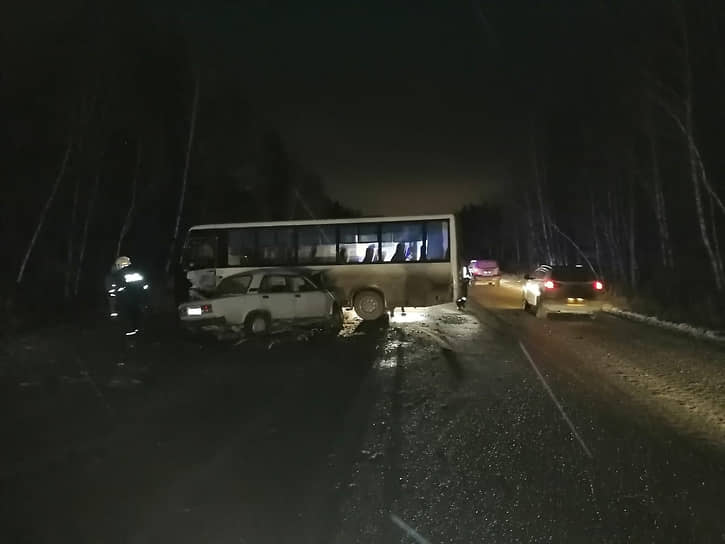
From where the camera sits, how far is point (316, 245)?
2130 cm

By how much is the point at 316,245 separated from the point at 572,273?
26.5 ft

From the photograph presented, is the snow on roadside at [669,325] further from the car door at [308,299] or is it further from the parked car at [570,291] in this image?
the car door at [308,299]

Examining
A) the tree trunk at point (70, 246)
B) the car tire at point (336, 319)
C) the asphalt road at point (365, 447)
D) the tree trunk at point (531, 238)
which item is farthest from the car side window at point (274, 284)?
the tree trunk at point (531, 238)

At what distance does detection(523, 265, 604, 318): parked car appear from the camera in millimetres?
19953

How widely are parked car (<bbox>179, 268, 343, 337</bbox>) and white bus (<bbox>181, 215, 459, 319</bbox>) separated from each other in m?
3.20

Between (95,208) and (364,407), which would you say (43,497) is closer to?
(364,407)

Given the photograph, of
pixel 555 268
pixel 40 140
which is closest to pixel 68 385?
pixel 40 140

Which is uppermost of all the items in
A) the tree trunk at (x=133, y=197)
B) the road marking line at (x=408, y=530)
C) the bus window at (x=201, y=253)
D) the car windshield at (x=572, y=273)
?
the tree trunk at (x=133, y=197)

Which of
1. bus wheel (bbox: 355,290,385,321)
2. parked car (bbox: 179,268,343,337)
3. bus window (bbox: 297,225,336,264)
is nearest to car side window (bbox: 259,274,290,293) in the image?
parked car (bbox: 179,268,343,337)

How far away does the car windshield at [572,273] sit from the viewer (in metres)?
20.2

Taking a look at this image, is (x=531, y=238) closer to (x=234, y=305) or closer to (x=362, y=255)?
(x=362, y=255)

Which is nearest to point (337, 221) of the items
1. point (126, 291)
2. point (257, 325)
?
point (257, 325)

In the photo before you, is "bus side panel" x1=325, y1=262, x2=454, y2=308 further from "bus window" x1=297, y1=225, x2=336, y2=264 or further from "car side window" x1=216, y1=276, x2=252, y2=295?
"car side window" x1=216, y1=276, x2=252, y2=295

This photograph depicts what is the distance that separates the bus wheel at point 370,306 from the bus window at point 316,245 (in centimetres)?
165
